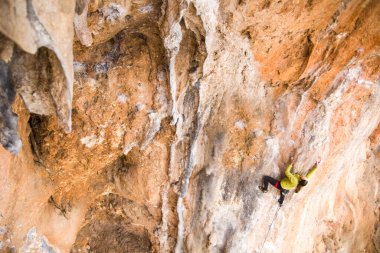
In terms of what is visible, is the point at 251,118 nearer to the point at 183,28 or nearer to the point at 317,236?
the point at 183,28

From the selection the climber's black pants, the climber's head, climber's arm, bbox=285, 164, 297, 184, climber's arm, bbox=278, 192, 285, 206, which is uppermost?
climber's arm, bbox=285, 164, 297, 184

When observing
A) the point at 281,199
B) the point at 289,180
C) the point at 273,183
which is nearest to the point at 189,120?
the point at 273,183

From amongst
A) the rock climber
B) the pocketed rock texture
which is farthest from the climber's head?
the pocketed rock texture

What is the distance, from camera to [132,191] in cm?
546

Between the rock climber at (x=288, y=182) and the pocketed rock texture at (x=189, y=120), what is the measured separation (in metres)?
0.10

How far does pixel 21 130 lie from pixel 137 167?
188 centimetres

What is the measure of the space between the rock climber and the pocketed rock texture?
0.10m

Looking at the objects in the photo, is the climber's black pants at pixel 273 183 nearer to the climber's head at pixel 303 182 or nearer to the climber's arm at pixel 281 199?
the climber's arm at pixel 281 199

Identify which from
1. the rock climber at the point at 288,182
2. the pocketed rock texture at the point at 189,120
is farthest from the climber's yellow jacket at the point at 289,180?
the pocketed rock texture at the point at 189,120

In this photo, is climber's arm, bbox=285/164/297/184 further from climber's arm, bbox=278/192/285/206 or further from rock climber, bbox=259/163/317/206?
climber's arm, bbox=278/192/285/206

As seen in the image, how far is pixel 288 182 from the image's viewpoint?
504 centimetres

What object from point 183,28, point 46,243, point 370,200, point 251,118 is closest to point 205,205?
point 251,118

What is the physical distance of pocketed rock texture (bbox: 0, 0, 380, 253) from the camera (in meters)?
3.63

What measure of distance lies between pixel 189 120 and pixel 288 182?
1.72 meters
